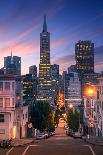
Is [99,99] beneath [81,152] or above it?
above

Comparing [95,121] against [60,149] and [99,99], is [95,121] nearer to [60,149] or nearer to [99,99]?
[99,99]

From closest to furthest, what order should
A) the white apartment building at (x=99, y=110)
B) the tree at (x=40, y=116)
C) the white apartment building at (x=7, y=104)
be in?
the white apartment building at (x=7, y=104) → the white apartment building at (x=99, y=110) → the tree at (x=40, y=116)

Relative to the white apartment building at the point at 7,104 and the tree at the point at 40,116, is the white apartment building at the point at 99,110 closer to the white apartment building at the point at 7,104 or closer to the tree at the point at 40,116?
the tree at the point at 40,116

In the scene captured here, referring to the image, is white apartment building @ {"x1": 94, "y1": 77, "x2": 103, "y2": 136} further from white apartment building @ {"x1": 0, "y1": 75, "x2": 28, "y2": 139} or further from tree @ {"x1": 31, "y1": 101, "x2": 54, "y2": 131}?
white apartment building @ {"x1": 0, "y1": 75, "x2": 28, "y2": 139}

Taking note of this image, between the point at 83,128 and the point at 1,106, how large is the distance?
52035 mm

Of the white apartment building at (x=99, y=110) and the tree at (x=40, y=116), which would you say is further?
the tree at (x=40, y=116)

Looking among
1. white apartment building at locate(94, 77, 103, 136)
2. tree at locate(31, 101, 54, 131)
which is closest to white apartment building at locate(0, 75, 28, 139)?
white apartment building at locate(94, 77, 103, 136)

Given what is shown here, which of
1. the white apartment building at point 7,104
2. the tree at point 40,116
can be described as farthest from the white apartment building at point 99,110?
the white apartment building at point 7,104

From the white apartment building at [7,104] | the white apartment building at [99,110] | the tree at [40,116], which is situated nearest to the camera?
the white apartment building at [7,104]

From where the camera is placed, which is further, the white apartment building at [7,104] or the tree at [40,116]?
the tree at [40,116]

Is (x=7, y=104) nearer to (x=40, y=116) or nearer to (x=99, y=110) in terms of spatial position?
(x=99, y=110)

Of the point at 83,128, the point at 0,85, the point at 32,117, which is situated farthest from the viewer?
the point at 83,128

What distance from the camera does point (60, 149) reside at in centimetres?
5566

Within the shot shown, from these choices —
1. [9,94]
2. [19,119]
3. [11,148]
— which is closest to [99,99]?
[19,119]
